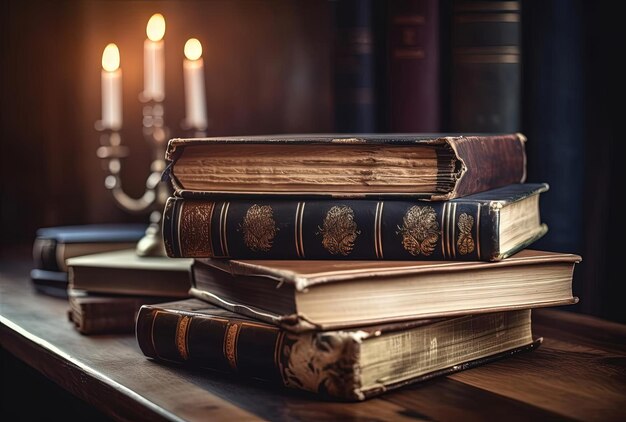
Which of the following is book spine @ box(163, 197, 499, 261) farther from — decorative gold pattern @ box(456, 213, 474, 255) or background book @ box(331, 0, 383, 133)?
background book @ box(331, 0, 383, 133)

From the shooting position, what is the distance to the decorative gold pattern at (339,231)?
2.51 ft

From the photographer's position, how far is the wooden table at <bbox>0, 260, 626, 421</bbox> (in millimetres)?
654

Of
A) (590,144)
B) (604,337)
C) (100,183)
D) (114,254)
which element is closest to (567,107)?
(590,144)

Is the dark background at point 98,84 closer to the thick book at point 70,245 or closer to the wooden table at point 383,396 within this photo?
the thick book at point 70,245

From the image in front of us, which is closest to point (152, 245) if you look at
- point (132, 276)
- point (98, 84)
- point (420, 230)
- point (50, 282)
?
point (132, 276)

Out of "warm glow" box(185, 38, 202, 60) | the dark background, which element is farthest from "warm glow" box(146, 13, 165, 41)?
the dark background

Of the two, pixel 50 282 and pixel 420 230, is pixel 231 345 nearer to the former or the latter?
pixel 420 230

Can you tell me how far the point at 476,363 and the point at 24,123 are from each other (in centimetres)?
115

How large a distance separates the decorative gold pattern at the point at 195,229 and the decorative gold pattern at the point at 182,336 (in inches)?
2.5

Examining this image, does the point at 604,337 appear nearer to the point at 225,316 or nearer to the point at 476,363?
the point at 476,363

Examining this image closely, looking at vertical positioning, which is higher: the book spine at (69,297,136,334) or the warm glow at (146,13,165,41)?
the warm glow at (146,13,165,41)

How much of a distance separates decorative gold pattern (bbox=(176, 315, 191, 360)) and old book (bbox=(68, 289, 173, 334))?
18 centimetres

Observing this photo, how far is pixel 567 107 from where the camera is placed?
97 centimetres

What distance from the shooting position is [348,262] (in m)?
0.76
